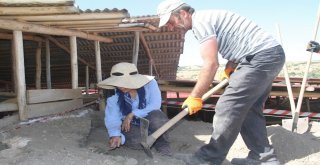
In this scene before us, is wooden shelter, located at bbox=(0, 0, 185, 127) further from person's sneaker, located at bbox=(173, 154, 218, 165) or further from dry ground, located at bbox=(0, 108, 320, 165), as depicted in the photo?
person's sneaker, located at bbox=(173, 154, 218, 165)

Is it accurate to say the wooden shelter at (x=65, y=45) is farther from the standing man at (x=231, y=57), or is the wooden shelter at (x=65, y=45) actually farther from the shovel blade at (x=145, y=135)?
the shovel blade at (x=145, y=135)

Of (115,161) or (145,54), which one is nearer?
(115,161)

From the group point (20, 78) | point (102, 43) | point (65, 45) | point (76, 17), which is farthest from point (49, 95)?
point (65, 45)

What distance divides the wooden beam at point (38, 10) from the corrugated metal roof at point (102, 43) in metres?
0.29

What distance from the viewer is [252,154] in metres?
4.45

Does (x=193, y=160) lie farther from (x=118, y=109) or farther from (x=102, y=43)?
(x=102, y=43)

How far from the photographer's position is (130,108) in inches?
190

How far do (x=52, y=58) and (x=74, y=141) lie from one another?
242 inches

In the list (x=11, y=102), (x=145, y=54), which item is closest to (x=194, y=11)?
(x=11, y=102)

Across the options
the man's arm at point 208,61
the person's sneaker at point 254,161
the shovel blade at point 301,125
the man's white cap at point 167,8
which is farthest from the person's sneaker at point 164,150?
the shovel blade at point 301,125

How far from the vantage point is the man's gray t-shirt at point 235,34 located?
12.6 ft

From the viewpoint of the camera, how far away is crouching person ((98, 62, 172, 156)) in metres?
4.66

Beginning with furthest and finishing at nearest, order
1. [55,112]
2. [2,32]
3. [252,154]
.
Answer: [2,32] → [55,112] → [252,154]

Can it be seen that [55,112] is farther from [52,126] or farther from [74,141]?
[74,141]
